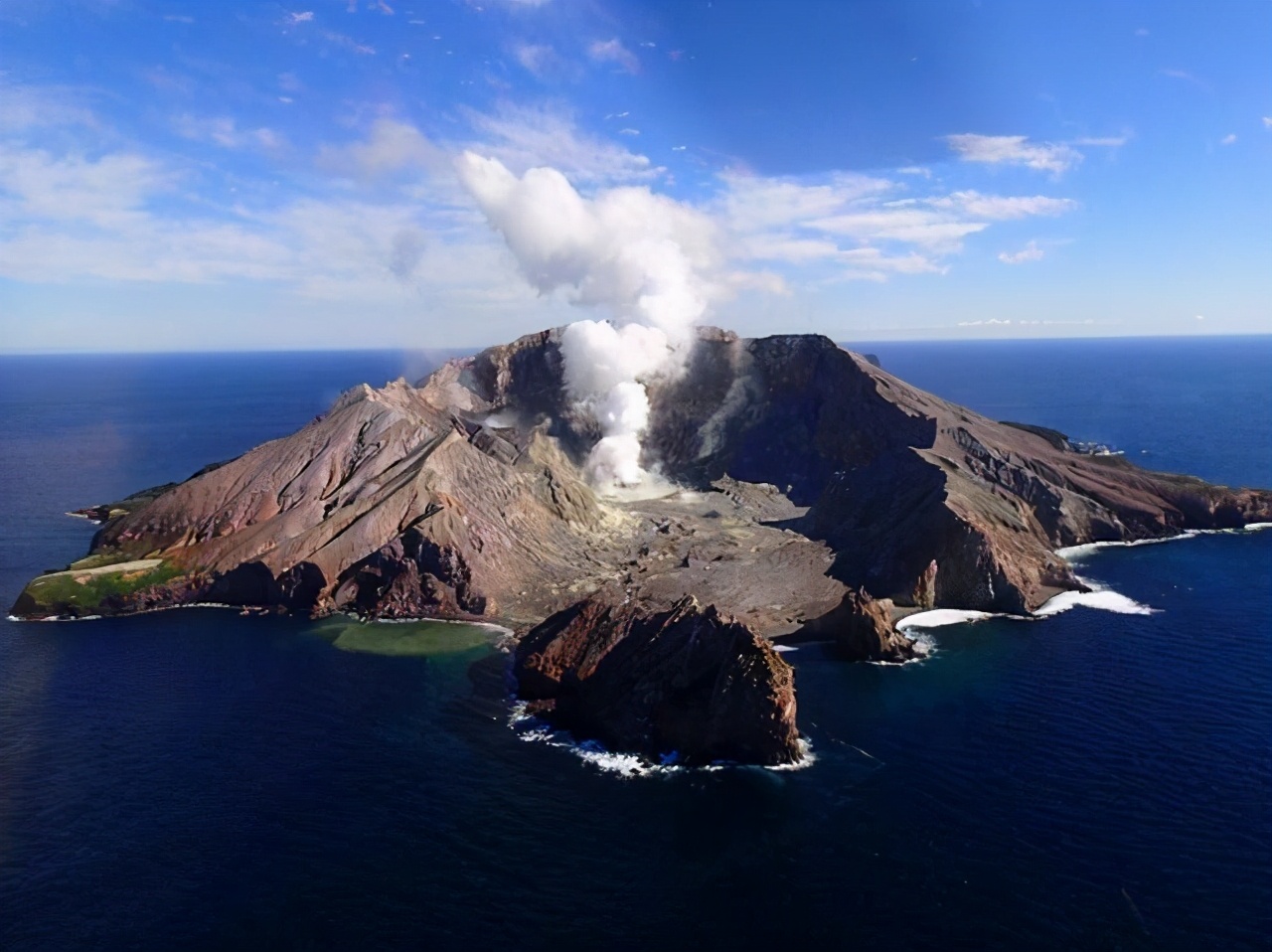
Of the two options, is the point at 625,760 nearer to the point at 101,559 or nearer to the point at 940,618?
the point at 940,618

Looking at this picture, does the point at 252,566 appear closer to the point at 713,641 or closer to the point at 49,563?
the point at 49,563

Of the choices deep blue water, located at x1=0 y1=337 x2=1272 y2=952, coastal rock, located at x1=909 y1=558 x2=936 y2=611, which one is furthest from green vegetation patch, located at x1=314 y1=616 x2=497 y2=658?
coastal rock, located at x1=909 y1=558 x2=936 y2=611

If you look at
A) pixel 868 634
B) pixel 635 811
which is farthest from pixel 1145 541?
pixel 635 811

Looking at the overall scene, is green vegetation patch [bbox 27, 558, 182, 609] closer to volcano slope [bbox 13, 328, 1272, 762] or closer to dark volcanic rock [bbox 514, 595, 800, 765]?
volcano slope [bbox 13, 328, 1272, 762]

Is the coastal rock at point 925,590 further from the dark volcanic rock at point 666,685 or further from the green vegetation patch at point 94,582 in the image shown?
the green vegetation patch at point 94,582

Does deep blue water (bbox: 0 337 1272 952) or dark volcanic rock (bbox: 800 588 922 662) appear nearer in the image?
deep blue water (bbox: 0 337 1272 952)

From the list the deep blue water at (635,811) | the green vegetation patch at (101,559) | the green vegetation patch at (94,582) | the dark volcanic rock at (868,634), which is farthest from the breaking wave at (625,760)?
the green vegetation patch at (101,559)

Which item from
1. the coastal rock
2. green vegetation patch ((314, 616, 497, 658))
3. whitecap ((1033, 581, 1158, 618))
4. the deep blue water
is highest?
the coastal rock
